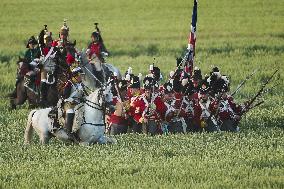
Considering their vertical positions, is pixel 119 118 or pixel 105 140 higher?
pixel 105 140

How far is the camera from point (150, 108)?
21.2 metres

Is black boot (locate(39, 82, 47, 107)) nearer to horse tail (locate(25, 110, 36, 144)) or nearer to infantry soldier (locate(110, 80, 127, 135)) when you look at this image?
infantry soldier (locate(110, 80, 127, 135))

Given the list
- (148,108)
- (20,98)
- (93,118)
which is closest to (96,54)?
(20,98)

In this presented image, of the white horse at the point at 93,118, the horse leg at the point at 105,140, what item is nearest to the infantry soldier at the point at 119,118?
the white horse at the point at 93,118

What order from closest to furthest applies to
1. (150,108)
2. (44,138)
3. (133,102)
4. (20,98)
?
(44,138) → (150,108) → (133,102) → (20,98)

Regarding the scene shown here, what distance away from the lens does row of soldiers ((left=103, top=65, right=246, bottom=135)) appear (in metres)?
21.3

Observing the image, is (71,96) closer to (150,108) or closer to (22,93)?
(150,108)

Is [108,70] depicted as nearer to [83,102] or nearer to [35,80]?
[35,80]

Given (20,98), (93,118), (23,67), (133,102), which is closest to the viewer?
(93,118)

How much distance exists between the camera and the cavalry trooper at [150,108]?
21.2 m

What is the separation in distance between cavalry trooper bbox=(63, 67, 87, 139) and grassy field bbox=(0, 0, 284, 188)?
0.50 metres

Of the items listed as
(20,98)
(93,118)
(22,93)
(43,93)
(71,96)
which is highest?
(71,96)

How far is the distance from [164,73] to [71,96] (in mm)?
15331

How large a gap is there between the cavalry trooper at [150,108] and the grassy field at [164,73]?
150 cm
